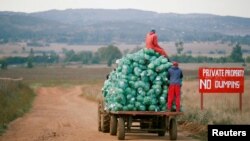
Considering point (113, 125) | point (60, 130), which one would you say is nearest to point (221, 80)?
point (60, 130)

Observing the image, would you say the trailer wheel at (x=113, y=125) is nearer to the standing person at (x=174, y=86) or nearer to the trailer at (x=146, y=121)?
the trailer at (x=146, y=121)

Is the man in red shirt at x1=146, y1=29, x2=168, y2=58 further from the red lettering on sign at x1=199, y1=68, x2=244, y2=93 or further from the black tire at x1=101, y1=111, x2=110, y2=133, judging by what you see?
the red lettering on sign at x1=199, y1=68, x2=244, y2=93

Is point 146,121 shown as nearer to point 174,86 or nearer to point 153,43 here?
point 174,86

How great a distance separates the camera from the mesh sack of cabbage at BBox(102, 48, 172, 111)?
2159 cm

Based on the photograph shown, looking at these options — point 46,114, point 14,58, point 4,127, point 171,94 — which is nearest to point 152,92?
point 171,94

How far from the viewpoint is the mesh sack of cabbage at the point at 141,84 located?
21.6 m

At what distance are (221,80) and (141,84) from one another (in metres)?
8.14

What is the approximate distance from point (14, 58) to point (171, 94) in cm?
14752

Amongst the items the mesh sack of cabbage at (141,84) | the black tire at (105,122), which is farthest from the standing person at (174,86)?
the black tire at (105,122)

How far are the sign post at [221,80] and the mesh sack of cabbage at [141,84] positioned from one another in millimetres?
6895

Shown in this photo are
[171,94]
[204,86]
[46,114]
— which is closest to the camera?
[171,94]

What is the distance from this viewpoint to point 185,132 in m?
25.2

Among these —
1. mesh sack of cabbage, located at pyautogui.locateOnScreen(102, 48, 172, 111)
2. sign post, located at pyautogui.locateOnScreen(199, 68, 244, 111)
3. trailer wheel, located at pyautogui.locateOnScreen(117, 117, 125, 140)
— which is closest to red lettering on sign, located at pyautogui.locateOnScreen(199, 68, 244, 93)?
sign post, located at pyautogui.locateOnScreen(199, 68, 244, 111)

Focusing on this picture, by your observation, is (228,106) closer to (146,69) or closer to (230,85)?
(230,85)
